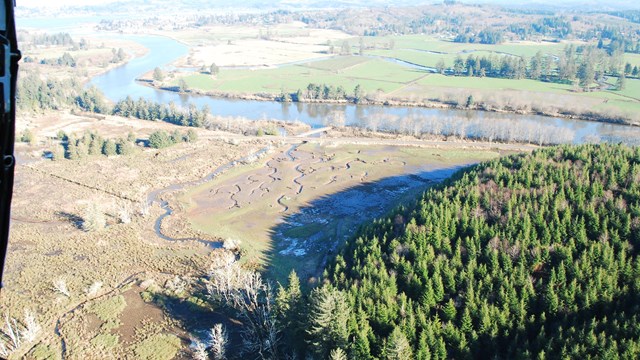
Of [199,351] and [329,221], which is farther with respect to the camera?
[329,221]

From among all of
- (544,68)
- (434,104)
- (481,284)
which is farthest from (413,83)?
(481,284)

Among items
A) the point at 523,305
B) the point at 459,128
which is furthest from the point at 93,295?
the point at 459,128

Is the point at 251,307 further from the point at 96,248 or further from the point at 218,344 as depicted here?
the point at 96,248

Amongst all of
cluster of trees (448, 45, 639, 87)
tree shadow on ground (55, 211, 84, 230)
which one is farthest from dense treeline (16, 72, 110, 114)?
cluster of trees (448, 45, 639, 87)

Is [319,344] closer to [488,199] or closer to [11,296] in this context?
[488,199]

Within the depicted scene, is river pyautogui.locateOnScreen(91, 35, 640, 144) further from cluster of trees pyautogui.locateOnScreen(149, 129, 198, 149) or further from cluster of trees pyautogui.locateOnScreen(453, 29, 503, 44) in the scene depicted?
cluster of trees pyautogui.locateOnScreen(453, 29, 503, 44)

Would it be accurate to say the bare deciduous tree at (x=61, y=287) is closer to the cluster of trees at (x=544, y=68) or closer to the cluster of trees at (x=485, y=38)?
the cluster of trees at (x=544, y=68)
